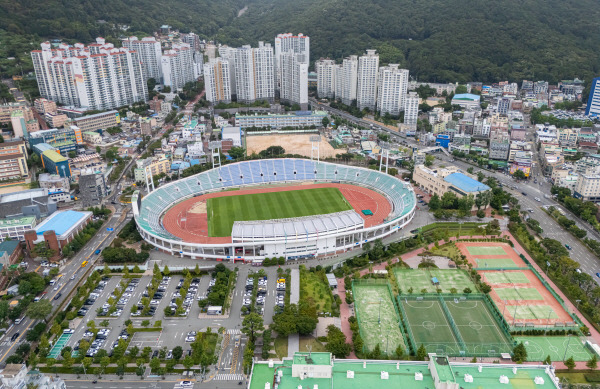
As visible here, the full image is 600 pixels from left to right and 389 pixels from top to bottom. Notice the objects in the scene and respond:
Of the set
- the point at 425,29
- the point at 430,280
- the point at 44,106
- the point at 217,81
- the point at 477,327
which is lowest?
the point at 477,327

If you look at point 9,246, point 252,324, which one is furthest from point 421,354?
point 9,246

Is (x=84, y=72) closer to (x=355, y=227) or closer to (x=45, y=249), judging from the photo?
(x=45, y=249)

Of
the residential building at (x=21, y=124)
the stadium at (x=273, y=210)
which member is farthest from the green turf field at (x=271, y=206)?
the residential building at (x=21, y=124)

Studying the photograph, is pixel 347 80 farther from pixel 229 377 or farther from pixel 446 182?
pixel 229 377

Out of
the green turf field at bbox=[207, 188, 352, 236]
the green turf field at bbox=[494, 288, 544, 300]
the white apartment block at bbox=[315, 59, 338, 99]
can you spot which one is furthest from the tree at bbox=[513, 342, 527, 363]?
the white apartment block at bbox=[315, 59, 338, 99]

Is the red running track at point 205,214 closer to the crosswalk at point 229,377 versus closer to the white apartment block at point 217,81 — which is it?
the crosswalk at point 229,377

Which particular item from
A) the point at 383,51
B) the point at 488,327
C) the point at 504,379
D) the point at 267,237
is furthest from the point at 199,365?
the point at 383,51

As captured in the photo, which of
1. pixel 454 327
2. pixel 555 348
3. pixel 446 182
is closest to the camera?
pixel 555 348
